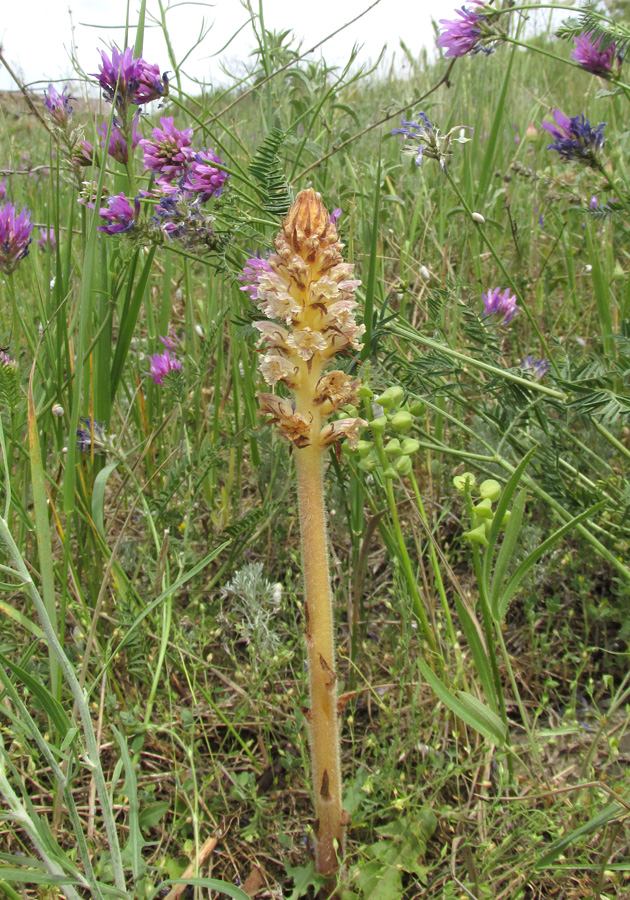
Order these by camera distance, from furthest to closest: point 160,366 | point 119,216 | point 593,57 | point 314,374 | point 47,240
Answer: point 160,366, point 593,57, point 47,240, point 119,216, point 314,374

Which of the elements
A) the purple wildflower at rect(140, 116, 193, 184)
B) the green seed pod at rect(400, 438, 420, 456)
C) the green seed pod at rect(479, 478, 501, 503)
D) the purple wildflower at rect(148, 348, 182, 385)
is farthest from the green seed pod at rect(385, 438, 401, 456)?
the purple wildflower at rect(148, 348, 182, 385)

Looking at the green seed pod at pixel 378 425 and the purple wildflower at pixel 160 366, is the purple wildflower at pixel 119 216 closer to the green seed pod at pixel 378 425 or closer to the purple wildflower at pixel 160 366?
the purple wildflower at pixel 160 366

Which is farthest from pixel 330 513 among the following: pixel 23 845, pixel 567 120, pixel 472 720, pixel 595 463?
pixel 567 120

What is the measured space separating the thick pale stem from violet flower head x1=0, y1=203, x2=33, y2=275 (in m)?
1.05

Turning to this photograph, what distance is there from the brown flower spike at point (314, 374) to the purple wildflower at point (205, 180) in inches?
23.7

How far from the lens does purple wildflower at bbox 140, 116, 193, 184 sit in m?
1.46

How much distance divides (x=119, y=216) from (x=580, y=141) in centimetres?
118

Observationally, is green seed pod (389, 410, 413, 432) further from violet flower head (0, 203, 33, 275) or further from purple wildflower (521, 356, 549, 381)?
violet flower head (0, 203, 33, 275)

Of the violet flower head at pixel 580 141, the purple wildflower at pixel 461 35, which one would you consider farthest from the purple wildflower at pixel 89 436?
the violet flower head at pixel 580 141

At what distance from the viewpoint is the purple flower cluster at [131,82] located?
143 cm

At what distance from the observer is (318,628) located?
92cm

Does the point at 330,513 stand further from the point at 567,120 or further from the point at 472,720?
the point at 567,120

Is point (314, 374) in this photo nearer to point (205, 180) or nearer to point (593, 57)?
point (205, 180)

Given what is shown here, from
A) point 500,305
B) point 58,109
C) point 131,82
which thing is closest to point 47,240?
point 58,109
